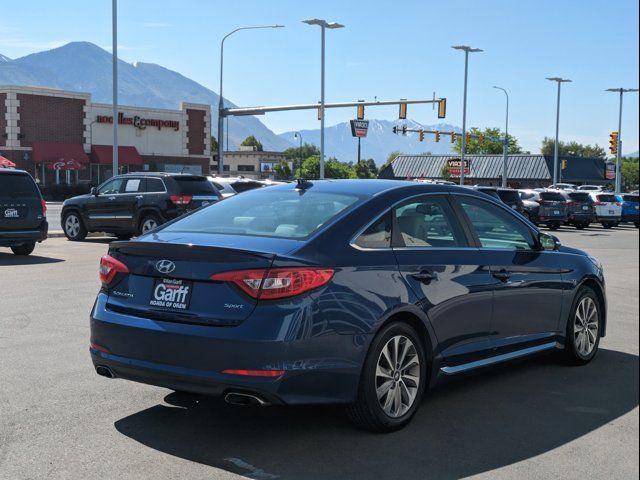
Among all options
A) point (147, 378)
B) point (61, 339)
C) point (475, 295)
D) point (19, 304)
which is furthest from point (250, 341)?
point (19, 304)

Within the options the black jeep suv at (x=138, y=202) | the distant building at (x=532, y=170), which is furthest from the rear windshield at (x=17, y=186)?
the distant building at (x=532, y=170)

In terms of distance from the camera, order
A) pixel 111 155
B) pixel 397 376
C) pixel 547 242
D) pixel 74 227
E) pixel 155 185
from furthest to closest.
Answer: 1. pixel 111 155
2. pixel 74 227
3. pixel 155 185
4. pixel 547 242
5. pixel 397 376

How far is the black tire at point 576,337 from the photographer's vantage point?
6.84 m

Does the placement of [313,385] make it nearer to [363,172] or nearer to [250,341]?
[250,341]

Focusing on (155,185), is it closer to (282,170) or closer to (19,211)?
(19,211)

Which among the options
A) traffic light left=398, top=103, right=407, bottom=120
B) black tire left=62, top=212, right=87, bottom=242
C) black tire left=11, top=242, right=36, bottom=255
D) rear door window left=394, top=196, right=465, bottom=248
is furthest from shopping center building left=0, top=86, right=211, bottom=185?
rear door window left=394, top=196, right=465, bottom=248

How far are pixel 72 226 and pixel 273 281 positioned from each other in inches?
678

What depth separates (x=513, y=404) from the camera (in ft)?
18.9

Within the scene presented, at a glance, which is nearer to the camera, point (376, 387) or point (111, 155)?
point (376, 387)

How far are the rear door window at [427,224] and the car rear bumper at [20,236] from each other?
37.6 ft

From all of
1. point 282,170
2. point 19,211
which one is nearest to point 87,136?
point 19,211

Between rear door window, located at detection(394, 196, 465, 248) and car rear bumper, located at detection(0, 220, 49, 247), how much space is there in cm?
Result: 1145

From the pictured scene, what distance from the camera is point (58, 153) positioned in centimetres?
5531

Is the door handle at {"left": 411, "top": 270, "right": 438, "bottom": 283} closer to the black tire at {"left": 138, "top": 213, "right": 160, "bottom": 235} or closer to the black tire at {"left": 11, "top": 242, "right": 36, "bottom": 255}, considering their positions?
the black tire at {"left": 11, "top": 242, "right": 36, "bottom": 255}
